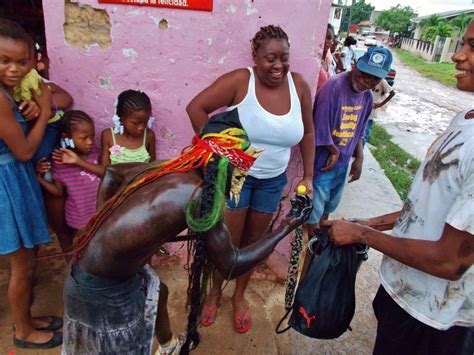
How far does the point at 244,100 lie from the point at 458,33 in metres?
35.5

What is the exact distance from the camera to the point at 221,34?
2551 mm

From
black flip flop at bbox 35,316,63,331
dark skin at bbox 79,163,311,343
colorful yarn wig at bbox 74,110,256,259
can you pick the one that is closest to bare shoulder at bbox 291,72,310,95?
colorful yarn wig at bbox 74,110,256,259

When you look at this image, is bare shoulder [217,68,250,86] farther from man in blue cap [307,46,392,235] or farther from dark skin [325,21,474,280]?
dark skin [325,21,474,280]

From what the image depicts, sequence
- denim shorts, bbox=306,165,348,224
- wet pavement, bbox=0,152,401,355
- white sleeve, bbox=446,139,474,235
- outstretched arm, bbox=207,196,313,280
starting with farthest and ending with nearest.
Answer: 1. denim shorts, bbox=306,165,348,224
2. wet pavement, bbox=0,152,401,355
3. outstretched arm, bbox=207,196,313,280
4. white sleeve, bbox=446,139,474,235

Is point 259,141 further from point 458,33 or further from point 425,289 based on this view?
point 458,33

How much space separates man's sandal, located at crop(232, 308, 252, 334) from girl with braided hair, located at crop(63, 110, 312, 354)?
0.95 meters

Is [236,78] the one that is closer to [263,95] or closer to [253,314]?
[263,95]

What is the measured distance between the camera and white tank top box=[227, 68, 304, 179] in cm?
226

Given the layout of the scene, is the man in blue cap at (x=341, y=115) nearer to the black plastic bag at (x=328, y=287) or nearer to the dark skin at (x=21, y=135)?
the black plastic bag at (x=328, y=287)

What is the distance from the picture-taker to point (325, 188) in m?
3.08

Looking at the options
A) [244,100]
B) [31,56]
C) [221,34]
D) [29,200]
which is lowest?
[29,200]

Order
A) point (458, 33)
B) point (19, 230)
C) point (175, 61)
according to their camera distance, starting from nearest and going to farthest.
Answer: point (19, 230) < point (175, 61) < point (458, 33)

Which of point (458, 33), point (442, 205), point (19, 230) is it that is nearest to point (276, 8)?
point (442, 205)

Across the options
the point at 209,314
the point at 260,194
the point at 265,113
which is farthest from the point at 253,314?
the point at 265,113
